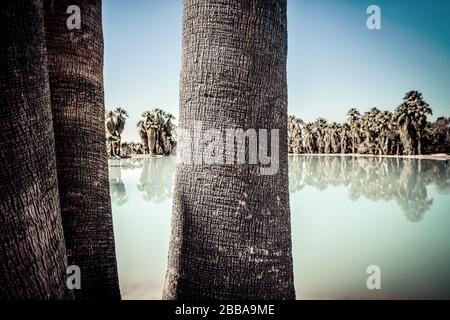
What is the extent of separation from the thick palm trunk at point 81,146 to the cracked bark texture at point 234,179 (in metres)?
1.14

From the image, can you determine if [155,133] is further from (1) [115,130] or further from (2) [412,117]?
(2) [412,117]

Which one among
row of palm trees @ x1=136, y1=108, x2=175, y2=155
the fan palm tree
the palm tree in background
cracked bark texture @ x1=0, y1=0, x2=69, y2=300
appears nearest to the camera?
cracked bark texture @ x1=0, y1=0, x2=69, y2=300

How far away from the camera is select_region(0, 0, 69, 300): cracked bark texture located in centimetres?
205

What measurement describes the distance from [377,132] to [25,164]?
93.2 metres

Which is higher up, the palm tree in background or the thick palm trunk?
the palm tree in background

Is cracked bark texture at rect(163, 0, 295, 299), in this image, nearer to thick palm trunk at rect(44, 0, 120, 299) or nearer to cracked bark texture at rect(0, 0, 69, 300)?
cracked bark texture at rect(0, 0, 69, 300)

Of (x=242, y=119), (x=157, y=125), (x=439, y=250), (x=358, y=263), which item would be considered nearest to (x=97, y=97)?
(x=242, y=119)

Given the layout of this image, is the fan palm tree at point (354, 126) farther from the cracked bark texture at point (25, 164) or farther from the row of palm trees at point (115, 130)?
the cracked bark texture at point (25, 164)

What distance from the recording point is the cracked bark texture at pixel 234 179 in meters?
2.61

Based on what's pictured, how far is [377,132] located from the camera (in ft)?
281

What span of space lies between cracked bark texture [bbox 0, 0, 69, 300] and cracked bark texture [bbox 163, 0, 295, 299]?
1.02 meters

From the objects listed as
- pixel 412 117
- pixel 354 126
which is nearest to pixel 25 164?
pixel 412 117

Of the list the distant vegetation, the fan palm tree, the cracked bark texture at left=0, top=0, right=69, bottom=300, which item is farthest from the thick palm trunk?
the fan palm tree

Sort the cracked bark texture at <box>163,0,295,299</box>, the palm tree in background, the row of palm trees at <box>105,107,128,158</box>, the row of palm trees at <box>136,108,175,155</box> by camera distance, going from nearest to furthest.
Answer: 1. the cracked bark texture at <box>163,0,295,299</box>
2. the palm tree in background
3. the row of palm trees at <box>105,107,128,158</box>
4. the row of palm trees at <box>136,108,175,155</box>
